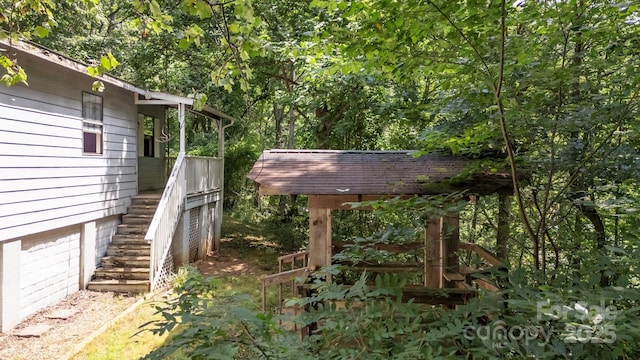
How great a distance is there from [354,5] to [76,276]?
7.71 m

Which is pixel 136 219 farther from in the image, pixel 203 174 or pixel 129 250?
pixel 203 174

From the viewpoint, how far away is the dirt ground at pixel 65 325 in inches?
201

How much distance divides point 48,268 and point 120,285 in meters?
1.29

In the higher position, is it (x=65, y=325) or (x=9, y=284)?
(x=9, y=284)

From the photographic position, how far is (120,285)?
24.7 feet

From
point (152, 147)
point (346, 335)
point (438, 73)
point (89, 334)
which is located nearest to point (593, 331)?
point (346, 335)

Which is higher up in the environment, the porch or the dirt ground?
the porch

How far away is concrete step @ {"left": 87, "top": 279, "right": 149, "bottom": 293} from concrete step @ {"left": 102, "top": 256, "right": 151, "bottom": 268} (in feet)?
1.35

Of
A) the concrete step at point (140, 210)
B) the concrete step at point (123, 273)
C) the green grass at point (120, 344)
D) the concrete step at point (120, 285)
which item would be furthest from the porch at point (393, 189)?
the concrete step at point (140, 210)

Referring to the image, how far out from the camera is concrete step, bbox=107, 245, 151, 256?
8.07m

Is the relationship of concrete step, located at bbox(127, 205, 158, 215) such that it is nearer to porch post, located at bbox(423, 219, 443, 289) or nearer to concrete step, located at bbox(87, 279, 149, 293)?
concrete step, located at bbox(87, 279, 149, 293)

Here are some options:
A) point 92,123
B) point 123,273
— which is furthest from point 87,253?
point 92,123

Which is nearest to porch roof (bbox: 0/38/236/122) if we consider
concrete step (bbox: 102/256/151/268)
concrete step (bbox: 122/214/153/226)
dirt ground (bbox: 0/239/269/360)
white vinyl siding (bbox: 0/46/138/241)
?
white vinyl siding (bbox: 0/46/138/241)

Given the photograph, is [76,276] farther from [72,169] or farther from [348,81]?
[348,81]
